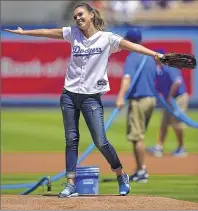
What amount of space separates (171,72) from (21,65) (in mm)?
9676

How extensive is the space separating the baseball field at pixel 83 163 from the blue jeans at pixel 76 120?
496 millimetres

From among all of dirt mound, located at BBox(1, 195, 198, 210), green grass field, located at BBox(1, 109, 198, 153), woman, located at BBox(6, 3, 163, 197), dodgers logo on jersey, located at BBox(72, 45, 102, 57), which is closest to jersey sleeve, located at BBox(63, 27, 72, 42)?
woman, located at BBox(6, 3, 163, 197)

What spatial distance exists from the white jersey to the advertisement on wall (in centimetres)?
1539

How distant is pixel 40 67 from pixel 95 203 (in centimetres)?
1639

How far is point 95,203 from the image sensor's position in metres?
8.94

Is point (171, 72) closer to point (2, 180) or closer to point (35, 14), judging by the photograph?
point (2, 180)

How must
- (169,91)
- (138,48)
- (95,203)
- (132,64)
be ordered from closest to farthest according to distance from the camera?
(95,203) < (138,48) < (132,64) < (169,91)

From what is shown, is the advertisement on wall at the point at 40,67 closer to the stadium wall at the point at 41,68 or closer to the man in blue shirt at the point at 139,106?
the stadium wall at the point at 41,68

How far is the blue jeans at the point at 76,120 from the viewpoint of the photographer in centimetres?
948

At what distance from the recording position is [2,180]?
1305 cm

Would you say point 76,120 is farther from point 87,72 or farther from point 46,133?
point 46,133

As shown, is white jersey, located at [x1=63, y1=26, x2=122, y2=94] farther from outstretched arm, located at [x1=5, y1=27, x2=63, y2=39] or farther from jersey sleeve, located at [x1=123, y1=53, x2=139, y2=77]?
jersey sleeve, located at [x1=123, y1=53, x2=139, y2=77]

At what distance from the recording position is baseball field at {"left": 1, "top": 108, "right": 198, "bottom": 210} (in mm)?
9055

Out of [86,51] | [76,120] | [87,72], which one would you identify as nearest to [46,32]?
[86,51]
